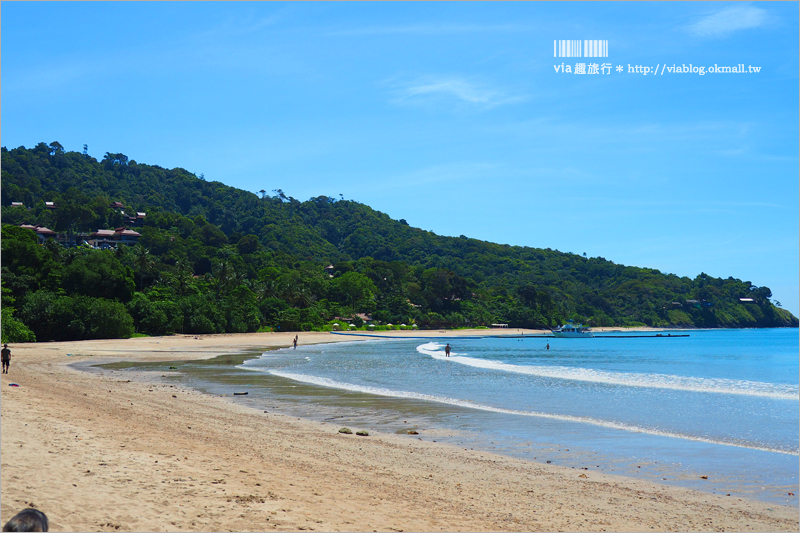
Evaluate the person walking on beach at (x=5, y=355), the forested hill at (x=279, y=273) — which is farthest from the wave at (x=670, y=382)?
the forested hill at (x=279, y=273)

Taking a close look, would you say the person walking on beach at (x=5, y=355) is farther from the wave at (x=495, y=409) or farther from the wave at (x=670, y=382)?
the wave at (x=670, y=382)

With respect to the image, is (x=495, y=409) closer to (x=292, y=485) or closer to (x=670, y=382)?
(x=292, y=485)

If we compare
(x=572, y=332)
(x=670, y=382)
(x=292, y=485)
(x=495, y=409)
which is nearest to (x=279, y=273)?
(x=572, y=332)

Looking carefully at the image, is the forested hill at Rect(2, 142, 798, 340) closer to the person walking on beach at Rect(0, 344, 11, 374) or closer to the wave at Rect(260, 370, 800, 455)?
the person walking on beach at Rect(0, 344, 11, 374)

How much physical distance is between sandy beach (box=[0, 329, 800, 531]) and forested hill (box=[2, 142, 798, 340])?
145 feet

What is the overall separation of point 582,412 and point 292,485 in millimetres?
12387

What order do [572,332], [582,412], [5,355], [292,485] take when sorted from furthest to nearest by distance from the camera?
[572,332] < [5,355] < [582,412] < [292,485]

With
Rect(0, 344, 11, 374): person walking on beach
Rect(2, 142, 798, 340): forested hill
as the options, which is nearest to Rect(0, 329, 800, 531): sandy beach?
Rect(0, 344, 11, 374): person walking on beach

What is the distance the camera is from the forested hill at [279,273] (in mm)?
62188

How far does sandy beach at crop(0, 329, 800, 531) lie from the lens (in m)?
6.94

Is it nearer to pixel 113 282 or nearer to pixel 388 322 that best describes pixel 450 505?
pixel 113 282

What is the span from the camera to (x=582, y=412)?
59.9 feet

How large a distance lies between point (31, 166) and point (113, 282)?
5835 inches

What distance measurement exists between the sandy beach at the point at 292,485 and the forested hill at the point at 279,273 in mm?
44263
